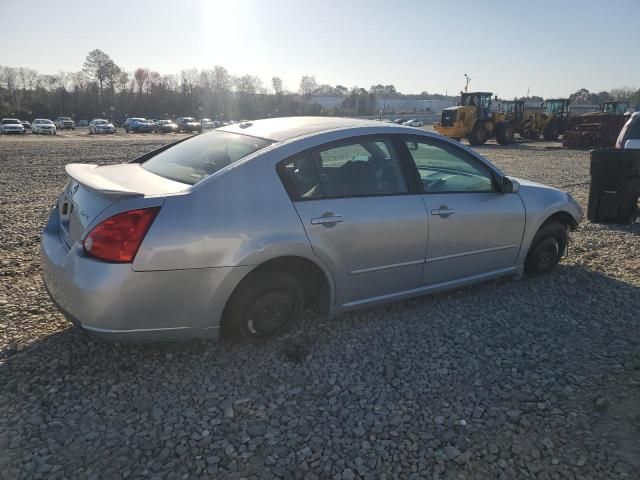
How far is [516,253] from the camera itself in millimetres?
4422

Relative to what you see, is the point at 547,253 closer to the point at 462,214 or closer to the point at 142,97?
the point at 462,214

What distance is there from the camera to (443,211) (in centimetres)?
378

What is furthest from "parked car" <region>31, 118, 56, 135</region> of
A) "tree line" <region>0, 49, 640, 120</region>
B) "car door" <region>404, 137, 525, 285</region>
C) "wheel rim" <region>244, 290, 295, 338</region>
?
"wheel rim" <region>244, 290, 295, 338</region>

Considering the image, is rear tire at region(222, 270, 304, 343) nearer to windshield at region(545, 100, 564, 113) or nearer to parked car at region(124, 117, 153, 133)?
windshield at region(545, 100, 564, 113)

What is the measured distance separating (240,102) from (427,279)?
305ft

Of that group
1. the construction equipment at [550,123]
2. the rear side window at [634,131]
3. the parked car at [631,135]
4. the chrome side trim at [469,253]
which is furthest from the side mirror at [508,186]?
the construction equipment at [550,123]

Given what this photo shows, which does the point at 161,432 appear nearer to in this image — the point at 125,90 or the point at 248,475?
the point at 248,475

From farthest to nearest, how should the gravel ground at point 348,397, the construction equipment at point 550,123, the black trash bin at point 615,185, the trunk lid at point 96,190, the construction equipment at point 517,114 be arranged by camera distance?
the construction equipment at point 550,123 < the construction equipment at point 517,114 < the black trash bin at point 615,185 < the trunk lid at point 96,190 < the gravel ground at point 348,397

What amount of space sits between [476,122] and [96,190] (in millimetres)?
25963

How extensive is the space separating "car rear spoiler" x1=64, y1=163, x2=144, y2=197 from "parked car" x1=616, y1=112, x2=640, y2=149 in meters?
9.44

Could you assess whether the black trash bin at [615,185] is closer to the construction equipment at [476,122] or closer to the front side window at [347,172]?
the front side window at [347,172]

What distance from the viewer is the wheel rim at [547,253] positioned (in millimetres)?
4684

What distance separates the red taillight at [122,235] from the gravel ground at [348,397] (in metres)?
0.81

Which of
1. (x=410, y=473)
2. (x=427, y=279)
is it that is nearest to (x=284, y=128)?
(x=427, y=279)
